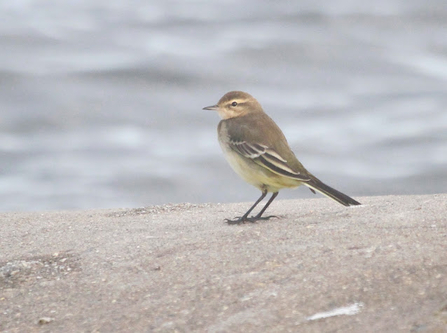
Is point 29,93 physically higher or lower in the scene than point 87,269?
higher

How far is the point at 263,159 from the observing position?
6539 mm

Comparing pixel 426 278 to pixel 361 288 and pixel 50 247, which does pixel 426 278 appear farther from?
pixel 50 247

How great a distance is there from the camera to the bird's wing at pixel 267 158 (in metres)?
6.45

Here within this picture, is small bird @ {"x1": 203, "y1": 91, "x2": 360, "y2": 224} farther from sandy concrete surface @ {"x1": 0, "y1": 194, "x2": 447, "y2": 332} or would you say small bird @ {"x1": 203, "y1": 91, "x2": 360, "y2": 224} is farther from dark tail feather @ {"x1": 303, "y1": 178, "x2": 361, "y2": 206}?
sandy concrete surface @ {"x1": 0, "y1": 194, "x2": 447, "y2": 332}

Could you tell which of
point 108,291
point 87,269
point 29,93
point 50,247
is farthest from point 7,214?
point 29,93

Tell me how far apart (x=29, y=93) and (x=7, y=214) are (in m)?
8.31

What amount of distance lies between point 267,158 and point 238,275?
Result: 2.14 metres

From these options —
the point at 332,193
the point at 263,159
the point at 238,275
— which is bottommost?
the point at 238,275

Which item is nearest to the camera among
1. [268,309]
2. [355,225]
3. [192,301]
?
[268,309]

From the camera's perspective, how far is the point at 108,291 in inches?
181

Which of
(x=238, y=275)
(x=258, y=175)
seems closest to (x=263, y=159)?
(x=258, y=175)

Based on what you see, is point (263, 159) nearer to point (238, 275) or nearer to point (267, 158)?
point (267, 158)

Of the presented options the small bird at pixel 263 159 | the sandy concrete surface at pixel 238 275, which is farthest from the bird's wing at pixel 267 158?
the sandy concrete surface at pixel 238 275

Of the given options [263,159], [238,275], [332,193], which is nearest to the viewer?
[238,275]
